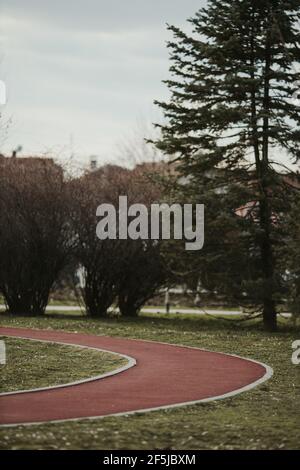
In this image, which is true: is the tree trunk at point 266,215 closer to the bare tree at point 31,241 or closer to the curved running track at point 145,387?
the curved running track at point 145,387

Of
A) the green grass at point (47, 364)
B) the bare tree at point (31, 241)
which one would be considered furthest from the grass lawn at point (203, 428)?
the bare tree at point (31, 241)

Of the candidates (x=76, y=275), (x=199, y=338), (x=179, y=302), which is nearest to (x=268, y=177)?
(x=199, y=338)

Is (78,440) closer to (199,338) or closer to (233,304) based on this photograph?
(199,338)

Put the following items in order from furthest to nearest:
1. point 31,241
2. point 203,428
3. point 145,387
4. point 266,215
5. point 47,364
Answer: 1. point 31,241
2. point 266,215
3. point 47,364
4. point 145,387
5. point 203,428

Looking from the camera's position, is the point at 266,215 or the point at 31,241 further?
the point at 31,241

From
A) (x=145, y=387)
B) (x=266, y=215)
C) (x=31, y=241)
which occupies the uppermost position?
(x=266, y=215)

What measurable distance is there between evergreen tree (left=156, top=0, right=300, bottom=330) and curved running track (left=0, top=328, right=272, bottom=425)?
6.26 metres

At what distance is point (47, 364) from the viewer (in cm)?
1722

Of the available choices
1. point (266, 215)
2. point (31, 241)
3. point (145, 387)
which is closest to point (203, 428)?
point (145, 387)

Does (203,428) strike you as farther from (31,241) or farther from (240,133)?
(31,241)

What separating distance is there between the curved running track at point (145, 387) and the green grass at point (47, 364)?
2.07 feet

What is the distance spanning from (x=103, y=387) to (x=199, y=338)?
354 inches

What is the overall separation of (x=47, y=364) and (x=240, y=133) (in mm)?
12361

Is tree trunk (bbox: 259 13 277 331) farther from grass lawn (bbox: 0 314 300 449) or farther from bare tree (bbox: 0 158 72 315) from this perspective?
grass lawn (bbox: 0 314 300 449)
